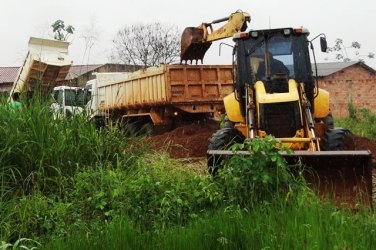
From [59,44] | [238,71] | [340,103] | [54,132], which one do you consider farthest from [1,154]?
[340,103]

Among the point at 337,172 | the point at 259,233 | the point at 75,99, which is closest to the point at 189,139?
the point at 75,99

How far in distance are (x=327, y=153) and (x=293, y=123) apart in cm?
152

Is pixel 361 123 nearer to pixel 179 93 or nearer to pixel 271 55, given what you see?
pixel 179 93

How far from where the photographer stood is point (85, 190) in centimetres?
510

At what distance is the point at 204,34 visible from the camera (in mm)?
13758

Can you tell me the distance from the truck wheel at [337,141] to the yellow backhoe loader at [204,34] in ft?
19.5

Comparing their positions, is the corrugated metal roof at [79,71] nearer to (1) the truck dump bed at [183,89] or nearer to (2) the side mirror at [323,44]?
(1) the truck dump bed at [183,89]

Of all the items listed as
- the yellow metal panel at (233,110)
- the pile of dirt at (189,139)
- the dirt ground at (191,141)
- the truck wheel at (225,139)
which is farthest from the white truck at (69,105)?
the yellow metal panel at (233,110)

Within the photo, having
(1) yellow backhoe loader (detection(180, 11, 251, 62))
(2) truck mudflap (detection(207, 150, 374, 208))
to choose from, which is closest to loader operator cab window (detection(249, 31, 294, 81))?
(2) truck mudflap (detection(207, 150, 374, 208))

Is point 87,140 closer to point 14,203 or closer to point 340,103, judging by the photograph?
point 14,203

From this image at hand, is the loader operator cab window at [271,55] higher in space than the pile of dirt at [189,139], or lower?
higher

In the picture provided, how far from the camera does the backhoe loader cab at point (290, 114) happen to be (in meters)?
5.48

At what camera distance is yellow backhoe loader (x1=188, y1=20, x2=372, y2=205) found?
5547 millimetres

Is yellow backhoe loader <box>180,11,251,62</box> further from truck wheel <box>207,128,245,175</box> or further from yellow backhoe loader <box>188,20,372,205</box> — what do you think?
truck wheel <box>207,128,245,175</box>
